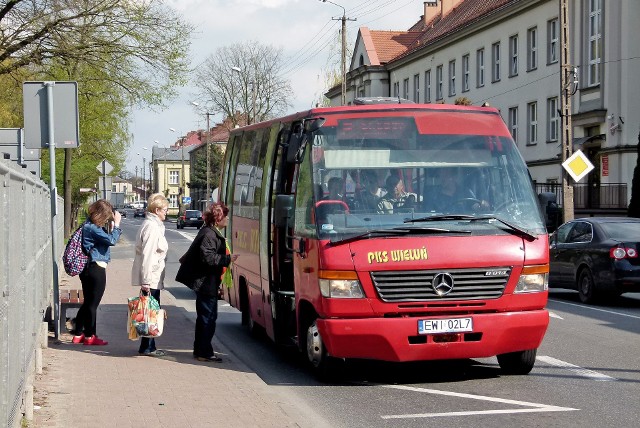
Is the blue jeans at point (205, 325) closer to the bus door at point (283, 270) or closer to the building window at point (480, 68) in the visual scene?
the bus door at point (283, 270)

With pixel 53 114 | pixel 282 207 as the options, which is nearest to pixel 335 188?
pixel 282 207

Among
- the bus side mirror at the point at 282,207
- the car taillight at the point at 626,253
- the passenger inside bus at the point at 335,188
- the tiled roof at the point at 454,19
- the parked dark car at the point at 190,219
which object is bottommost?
the parked dark car at the point at 190,219

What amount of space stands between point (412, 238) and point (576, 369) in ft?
8.49

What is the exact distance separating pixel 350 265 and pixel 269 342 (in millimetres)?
4695

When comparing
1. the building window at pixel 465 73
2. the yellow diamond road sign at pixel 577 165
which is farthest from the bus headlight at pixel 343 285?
the building window at pixel 465 73

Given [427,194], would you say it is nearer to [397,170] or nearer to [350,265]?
[397,170]

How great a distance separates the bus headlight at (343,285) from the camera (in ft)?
32.2

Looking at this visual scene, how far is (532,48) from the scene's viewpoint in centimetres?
4844

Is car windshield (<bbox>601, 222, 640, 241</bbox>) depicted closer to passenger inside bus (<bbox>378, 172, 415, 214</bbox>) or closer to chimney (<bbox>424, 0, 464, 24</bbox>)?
passenger inside bus (<bbox>378, 172, 415, 214</bbox>)

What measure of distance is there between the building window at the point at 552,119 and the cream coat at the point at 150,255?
3570 centimetres

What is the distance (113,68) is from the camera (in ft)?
99.5

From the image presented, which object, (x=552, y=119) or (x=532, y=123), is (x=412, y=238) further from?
(x=532, y=123)

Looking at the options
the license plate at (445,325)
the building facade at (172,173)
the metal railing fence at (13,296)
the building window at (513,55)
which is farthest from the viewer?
the building facade at (172,173)

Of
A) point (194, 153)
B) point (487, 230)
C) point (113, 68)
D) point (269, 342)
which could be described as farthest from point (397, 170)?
point (194, 153)
